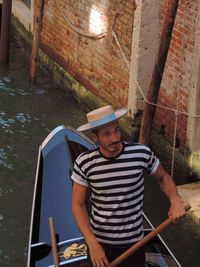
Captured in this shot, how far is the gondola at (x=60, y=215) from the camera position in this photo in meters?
3.93

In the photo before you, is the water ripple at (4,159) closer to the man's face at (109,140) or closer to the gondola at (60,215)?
the gondola at (60,215)

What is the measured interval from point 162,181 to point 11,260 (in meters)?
2.13

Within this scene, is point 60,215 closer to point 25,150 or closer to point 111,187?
point 111,187

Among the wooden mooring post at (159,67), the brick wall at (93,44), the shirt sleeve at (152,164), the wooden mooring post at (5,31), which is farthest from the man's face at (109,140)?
the wooden mooring post at (5,31)

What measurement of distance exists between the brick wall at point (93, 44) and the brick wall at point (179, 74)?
0.64m

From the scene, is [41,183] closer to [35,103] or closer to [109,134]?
[109,134]

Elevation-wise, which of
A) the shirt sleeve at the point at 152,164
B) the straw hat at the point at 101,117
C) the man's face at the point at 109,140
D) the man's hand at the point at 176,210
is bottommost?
the man's hand at the point at 176,210

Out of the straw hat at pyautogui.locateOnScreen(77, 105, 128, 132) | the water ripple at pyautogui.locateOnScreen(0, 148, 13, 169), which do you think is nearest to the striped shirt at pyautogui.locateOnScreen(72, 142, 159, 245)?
the straw hat at pyautogui.locateOnScreen(77, 105, 128, 132)

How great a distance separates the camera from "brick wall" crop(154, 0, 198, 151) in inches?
229

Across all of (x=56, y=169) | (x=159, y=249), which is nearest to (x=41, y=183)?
(x=56, y=169)

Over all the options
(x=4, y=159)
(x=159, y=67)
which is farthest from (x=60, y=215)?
(x=4, y=159)

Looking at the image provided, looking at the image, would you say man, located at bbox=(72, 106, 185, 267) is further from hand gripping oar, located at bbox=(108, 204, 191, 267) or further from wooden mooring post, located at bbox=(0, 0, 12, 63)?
wooden mooring post, located at bbox=(0, 0, 12, 63)

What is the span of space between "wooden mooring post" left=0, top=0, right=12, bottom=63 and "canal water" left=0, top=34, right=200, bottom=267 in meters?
0.19

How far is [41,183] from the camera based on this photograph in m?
4.77
